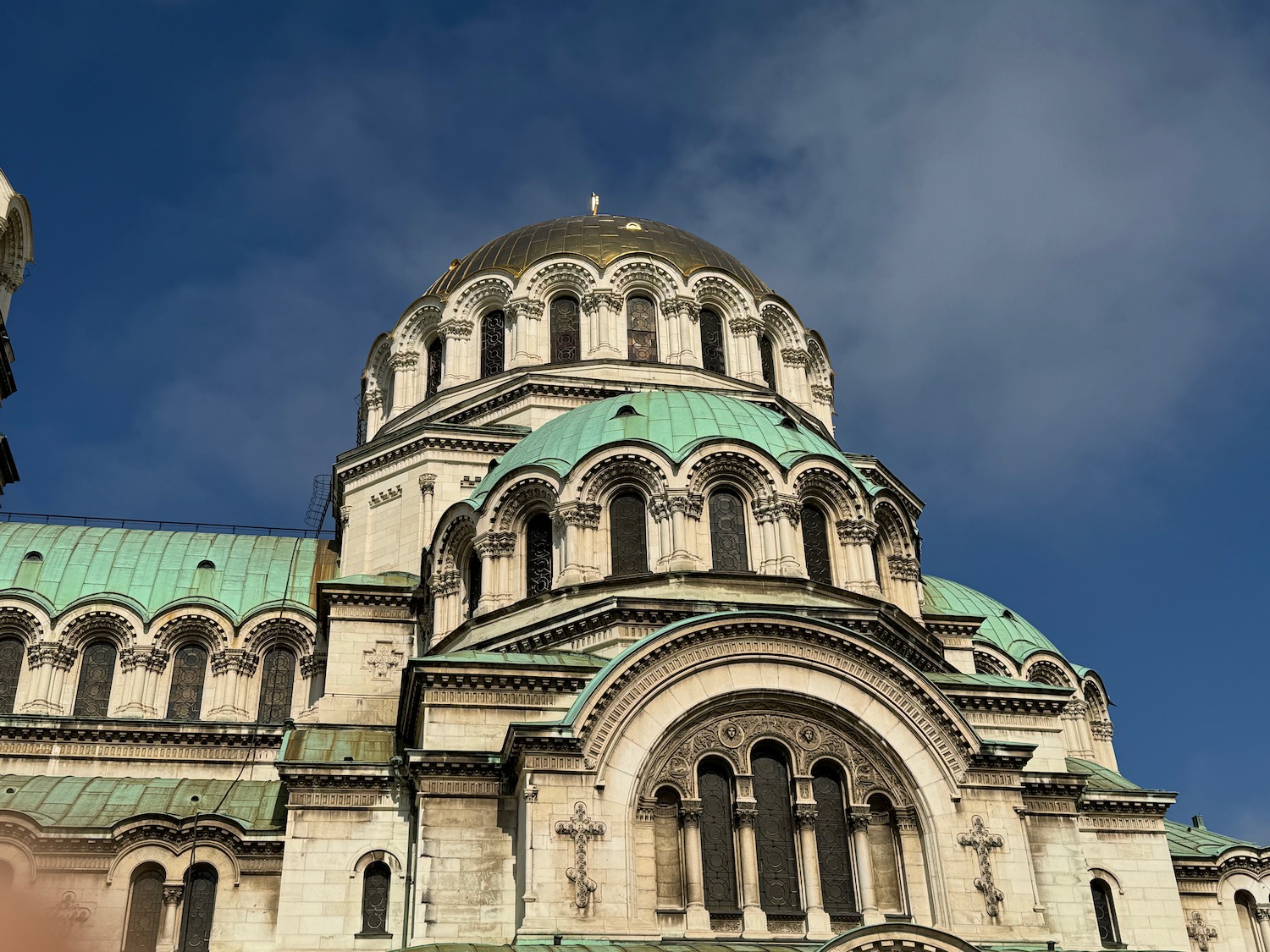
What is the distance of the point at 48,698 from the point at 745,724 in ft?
52.8

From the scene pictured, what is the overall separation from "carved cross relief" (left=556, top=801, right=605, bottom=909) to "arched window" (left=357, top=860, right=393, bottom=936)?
419cm

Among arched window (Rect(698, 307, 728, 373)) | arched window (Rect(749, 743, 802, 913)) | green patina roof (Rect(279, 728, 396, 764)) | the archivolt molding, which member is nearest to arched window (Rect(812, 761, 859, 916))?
arched window (Rect(749, 743, 802, 913))

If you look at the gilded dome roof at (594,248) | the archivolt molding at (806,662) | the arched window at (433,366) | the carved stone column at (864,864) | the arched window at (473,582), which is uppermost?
the gilded dome roof at (594,248)

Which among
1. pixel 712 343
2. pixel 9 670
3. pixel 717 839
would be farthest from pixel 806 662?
pixel 9 670

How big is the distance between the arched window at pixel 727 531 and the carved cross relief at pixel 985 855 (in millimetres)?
6298

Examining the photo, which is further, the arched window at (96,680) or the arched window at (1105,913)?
the arched window at (96,680)

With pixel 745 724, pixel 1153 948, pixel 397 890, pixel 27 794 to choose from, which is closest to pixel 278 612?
pixel 27 794

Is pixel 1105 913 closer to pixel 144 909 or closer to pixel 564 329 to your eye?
pixel 144 909

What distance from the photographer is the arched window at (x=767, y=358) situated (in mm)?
35969

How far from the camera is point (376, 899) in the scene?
22172 mm

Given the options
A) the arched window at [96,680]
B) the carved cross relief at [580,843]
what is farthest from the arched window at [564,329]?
the carved cross relief at [580,843]

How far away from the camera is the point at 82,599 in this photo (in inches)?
1213

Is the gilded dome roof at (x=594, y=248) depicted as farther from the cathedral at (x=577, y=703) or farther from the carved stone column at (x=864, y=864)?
the carved stone column at (x=864, y=864)

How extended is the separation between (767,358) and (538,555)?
1276cm
